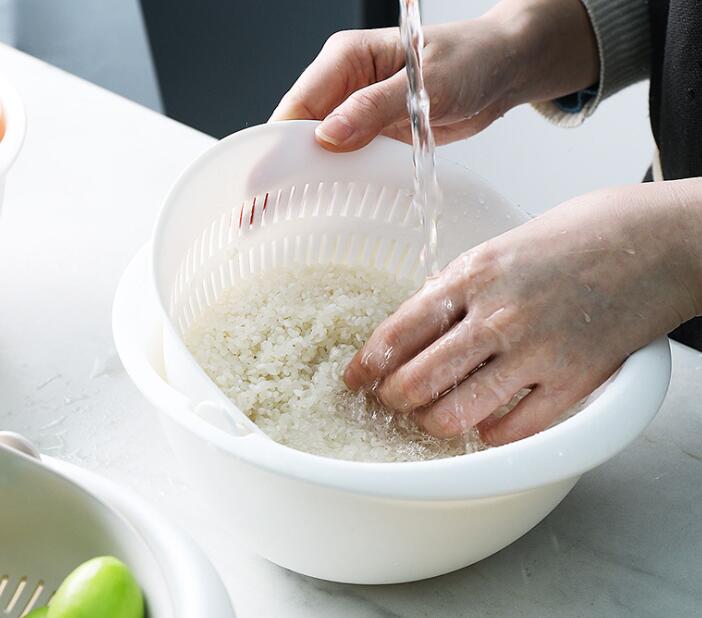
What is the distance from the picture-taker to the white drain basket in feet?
1.47

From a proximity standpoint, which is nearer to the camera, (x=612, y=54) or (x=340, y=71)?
(x=340, y=71)

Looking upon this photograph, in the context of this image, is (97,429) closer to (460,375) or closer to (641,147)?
(460,375)

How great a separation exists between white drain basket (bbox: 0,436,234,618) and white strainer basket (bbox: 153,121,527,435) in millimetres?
282

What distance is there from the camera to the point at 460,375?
27.7 inches

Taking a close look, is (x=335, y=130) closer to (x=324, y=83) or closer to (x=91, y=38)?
(x=324, y=83)

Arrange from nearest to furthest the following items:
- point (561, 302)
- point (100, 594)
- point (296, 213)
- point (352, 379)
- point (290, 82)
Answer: point (100, 594), point (561, 302), point (352, 379), point (296, 213), point (290, 82)

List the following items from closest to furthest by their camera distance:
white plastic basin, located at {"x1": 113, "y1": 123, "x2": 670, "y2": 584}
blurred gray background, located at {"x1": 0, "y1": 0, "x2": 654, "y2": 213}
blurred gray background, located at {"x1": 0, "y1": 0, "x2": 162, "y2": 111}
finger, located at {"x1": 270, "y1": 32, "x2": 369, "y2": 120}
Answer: white plastic basin, located at {"x1": 113, "y1": 123, "x2": 670, "y2": 584}
finger, located at {"x1": 270, "y1": 32, "x2": 369, "y2": 120}
blurred gray background, located at {"x1": 0, "y1": 0, "x2": 654, "y2": 213}
blurred gray background, located at {"x1": 0, "y1": 0, "x2": 162, "y2": 111}

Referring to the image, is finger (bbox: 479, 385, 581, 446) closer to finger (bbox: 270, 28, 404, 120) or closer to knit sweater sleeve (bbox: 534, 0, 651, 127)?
finger (bbox: 270, 28, 404, 120)

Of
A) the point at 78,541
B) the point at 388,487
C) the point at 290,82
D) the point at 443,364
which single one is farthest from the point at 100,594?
the point at 290,82

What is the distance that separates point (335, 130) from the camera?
0.85 m

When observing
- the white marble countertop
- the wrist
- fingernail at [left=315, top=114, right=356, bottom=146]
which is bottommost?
the white marble countertop

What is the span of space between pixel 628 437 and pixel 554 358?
10 centimetres

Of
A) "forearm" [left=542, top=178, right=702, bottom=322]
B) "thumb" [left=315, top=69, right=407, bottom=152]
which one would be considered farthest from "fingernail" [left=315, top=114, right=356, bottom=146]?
"forearm" [left=542, top=178, right=702, bottom=322]

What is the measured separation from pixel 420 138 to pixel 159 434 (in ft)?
1.10
